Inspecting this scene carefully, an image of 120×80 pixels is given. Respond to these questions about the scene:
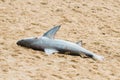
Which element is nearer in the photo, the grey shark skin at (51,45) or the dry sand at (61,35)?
the dry sand at (61,35)

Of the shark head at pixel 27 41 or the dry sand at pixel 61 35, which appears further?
the shark head at pixel 27 41

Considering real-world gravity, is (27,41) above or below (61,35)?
above

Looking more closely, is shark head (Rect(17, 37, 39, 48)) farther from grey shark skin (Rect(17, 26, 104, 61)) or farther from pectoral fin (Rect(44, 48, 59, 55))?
pectoral fin (Rect(44, 48, 59, 55))

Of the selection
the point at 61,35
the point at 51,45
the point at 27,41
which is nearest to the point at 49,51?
the point at 51,45

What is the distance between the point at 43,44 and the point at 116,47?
1141 millimetres

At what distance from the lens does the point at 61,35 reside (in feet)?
22.3

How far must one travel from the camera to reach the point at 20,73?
5.14 meters

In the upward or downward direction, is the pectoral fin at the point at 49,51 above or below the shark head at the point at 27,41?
below

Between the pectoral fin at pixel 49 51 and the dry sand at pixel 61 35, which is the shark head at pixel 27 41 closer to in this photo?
the dry sand at pixel 61 35

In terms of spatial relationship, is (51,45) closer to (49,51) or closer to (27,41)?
(49,51)

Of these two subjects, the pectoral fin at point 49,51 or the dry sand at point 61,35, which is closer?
the dry sand at point 61,35

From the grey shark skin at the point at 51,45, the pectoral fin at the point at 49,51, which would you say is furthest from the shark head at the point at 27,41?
the pectoral fin at the point at 49,51

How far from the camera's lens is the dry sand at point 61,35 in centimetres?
533

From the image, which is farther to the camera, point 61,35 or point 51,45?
point 61,35
